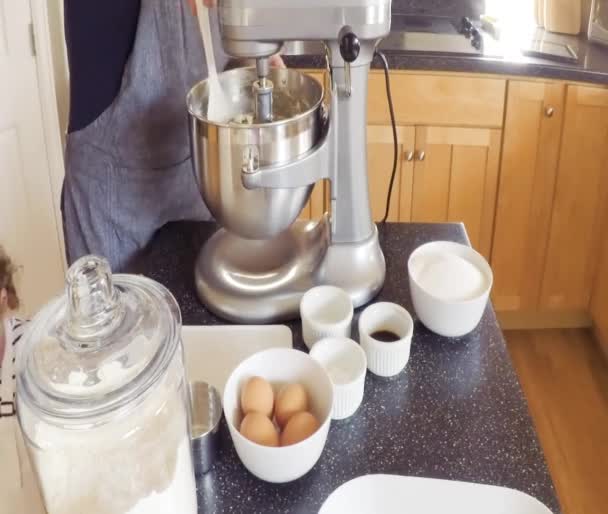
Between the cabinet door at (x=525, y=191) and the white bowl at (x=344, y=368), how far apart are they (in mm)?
1333

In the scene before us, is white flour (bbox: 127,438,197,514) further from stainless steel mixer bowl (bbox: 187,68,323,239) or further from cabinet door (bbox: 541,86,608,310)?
cabinet door (bbox: 541,86,608,310)

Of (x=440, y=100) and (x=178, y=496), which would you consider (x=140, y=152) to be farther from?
(x=440, y=100)

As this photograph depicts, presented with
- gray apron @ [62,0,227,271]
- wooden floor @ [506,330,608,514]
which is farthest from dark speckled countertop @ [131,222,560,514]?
wooden floor @ [506,330,608,514]

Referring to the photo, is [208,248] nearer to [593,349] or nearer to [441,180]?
[441,180]

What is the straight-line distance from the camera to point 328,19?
853 millimetres

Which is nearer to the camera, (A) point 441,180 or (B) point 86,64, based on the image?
(B) point 86,64

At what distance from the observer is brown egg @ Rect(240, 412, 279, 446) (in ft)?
2.39

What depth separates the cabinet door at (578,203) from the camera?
2.00 m

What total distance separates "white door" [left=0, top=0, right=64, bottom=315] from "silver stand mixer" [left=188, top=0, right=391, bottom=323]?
1134mm

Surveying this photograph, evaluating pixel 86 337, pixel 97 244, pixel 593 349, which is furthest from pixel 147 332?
pixel 593 349

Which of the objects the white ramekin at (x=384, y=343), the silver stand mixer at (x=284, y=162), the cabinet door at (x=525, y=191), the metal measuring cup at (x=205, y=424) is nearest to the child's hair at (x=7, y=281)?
the silver stand mixer at (x=284, y=162)

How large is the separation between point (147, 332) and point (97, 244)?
0.61 m

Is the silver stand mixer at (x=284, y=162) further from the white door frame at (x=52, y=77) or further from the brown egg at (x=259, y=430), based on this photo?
the white door frame at (x=52, y=77)

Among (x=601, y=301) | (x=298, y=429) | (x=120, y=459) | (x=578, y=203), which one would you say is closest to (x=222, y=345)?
(x=298, y=429)
